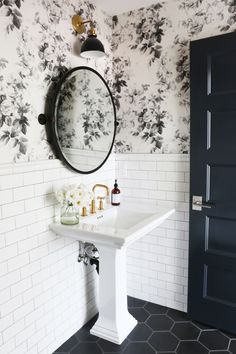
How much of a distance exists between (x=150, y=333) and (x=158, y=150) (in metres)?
1.40

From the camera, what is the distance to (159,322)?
2287 millimetres

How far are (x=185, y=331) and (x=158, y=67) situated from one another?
2.04 m

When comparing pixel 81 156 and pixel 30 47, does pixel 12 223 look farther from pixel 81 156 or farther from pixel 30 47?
pixel 30 47

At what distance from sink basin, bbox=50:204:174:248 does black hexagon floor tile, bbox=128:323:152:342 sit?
771mm

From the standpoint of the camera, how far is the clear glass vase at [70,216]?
6.30ft

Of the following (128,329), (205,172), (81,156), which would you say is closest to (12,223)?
(81,156)

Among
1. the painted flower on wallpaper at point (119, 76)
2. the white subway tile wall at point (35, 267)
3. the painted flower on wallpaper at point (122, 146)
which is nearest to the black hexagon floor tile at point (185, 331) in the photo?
the white subway tile wall at point (35, 267)

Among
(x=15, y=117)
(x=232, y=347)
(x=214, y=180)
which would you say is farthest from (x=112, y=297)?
(x=15, y=117)

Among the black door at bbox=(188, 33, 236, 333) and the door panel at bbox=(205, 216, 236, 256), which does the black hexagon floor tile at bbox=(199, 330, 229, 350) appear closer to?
the black door at bbox=(188, 33, 236, 333)

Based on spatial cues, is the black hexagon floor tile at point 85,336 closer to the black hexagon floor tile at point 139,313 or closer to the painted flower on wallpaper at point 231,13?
the black hexagon floor tile at point 139,313

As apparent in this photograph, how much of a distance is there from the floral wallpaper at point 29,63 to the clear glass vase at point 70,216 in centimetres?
37

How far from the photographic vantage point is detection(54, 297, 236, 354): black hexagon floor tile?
6.50ft

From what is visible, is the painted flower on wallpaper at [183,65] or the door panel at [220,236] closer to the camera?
the door panel at [220,236]

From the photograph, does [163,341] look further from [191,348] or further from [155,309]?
[155,309]
